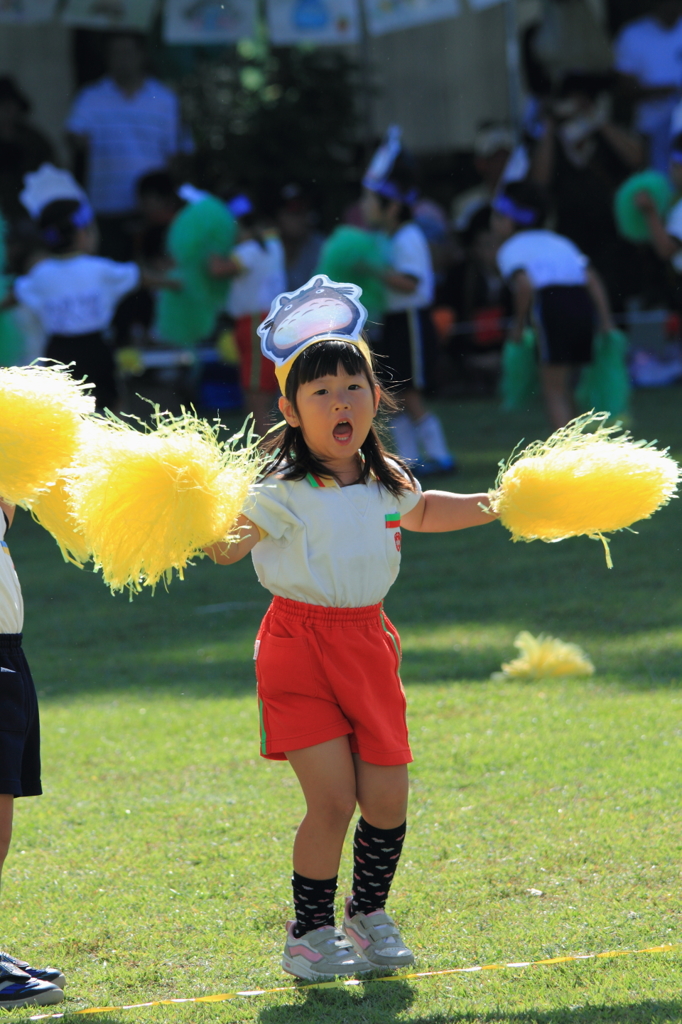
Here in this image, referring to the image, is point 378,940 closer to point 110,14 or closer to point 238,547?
point 238,547

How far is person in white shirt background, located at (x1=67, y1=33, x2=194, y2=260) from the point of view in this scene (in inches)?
413

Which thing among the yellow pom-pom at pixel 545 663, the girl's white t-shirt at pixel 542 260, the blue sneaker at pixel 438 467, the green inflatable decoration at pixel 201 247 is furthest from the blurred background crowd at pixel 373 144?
the yellow pom-pom at pixel 545 663

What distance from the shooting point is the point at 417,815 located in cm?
311

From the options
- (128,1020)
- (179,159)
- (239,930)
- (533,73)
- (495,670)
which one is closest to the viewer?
(128,1020)

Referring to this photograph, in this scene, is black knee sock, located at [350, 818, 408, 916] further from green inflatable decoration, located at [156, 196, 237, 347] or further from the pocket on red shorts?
green inflatable decoration, located at [156, 196, 237, 347]

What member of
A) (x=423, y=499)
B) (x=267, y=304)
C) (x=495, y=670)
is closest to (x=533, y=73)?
(x=267, y=304)

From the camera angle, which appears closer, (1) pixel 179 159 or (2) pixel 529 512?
(2) pixel 529 512

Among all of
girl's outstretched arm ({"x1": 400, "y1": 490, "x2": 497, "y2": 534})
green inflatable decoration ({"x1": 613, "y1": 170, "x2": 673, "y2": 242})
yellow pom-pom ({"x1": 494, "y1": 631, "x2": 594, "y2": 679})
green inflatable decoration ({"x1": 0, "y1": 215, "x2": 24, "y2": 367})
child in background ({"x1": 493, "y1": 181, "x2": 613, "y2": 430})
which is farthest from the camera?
green inflatable decoration ({"x1": 613, "y1": 170, "x2": 673, "y2": 242})

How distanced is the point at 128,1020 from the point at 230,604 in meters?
3.23

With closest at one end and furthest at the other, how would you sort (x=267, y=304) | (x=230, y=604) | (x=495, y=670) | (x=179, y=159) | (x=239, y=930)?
(x=239, y=930), (x=495, y=670), (x=230, y=604), (x=267, y=304), (x=179, y=159)

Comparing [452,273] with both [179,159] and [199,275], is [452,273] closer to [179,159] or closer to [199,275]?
[179,159]

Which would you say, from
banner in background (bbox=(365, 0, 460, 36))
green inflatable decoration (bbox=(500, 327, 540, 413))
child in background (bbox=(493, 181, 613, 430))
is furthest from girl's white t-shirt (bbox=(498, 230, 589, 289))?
banner in background (bbox=(365, 0, 460, 36))

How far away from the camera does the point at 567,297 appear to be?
7699mm

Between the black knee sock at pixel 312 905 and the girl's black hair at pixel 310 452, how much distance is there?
2.39ft
